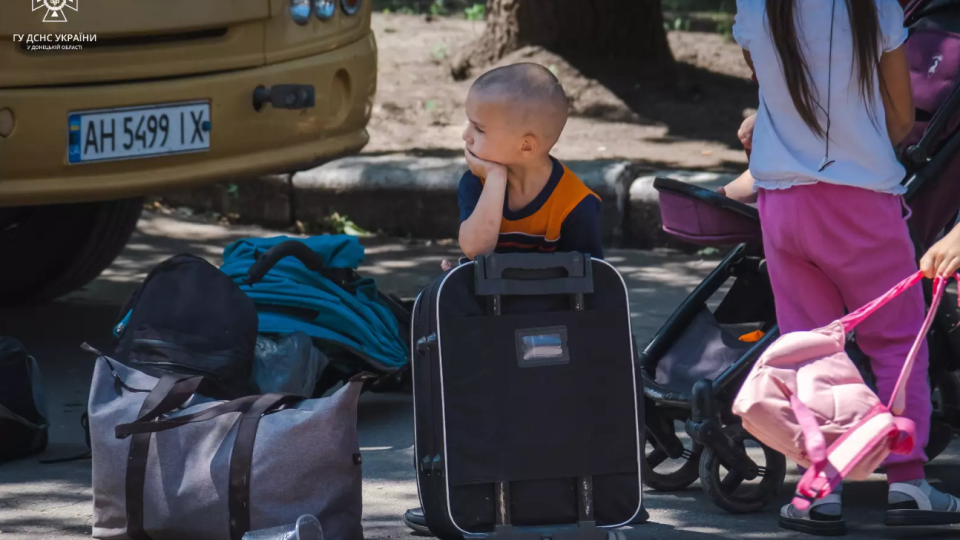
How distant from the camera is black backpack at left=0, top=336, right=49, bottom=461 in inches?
157

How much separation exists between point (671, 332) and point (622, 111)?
5.17 m

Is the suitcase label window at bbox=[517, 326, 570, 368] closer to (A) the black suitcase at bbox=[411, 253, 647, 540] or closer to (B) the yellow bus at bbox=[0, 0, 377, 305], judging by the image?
(A) the black suitcase at bbox=[411, 253, 647, 540]

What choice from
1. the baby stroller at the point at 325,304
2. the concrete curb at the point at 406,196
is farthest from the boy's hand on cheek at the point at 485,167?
the concrete curb at the point at 406,196

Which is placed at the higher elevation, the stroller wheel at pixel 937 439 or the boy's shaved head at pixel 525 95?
the boy's shaved head at pixel 525 95

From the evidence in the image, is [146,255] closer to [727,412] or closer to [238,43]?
[238,43]

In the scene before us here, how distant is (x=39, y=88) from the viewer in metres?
4.58

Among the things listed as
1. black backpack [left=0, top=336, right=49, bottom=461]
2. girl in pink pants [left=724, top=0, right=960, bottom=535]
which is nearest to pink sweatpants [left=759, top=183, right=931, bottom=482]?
girl in pink pants [left=724, top=0, right=960, bottom=535]

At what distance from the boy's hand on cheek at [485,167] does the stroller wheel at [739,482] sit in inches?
35.0

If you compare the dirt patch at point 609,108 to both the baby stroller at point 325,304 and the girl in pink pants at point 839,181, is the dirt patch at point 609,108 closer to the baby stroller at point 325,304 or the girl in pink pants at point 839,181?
the baby stroller at point 325,304

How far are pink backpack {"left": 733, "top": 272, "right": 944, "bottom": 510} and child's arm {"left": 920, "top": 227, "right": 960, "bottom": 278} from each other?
49 millimetres

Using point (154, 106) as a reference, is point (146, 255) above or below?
below

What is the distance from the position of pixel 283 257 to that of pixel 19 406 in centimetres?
88

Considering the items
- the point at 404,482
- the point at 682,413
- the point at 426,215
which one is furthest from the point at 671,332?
the point at 426,215

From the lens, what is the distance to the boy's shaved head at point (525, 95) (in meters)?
3.13
